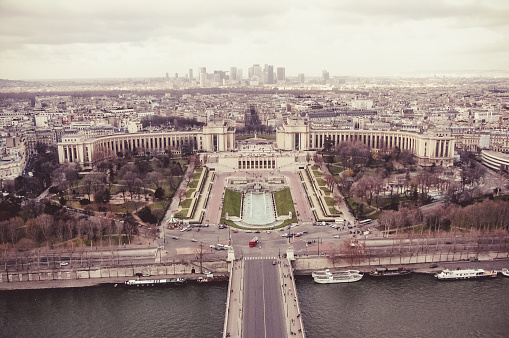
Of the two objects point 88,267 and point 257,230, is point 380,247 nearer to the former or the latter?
point 257,230

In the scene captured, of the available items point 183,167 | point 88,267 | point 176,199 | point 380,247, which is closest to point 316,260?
point 380,247

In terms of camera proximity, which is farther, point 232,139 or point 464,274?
point 232,139

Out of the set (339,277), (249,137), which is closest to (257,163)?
(249,137)

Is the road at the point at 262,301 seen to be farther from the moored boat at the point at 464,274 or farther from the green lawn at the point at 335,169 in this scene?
the green lawn at the point at 335,169

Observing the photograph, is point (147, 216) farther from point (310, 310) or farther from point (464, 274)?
point (464, 274)

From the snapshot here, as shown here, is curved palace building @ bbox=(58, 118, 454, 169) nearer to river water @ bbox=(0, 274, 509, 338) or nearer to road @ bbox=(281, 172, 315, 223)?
road @ bbox=(281, 172, 315, 223)

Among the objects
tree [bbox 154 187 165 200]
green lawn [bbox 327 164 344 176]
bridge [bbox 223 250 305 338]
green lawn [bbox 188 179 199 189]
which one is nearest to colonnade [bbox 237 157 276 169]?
green lawn [bbox 327 164 344 176]
